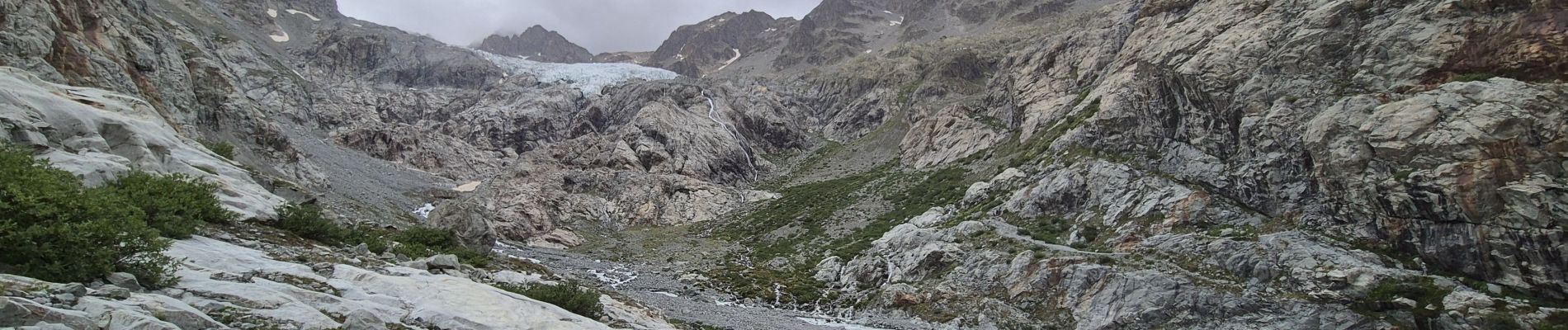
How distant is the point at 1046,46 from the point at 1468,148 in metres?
64.7

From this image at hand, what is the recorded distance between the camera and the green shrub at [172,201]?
13273 millimetres

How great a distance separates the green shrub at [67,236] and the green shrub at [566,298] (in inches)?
300

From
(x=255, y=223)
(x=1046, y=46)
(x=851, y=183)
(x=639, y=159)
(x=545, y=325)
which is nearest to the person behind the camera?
(x=545, y=325)

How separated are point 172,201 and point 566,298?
28.7 ft

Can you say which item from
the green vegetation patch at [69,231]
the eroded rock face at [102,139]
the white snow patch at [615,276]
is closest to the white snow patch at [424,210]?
the white snow patch at [615,276]

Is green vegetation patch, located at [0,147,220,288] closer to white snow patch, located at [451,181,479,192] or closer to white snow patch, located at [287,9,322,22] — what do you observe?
white snow patch, located at [451,181,479,192]

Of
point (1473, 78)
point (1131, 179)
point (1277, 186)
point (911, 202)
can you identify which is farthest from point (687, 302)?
point (1473, 78)

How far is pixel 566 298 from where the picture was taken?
17625 millimetres

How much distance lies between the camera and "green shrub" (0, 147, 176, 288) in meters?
8.78

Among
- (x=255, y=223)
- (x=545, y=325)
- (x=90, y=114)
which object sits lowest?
(x=545, y=325)

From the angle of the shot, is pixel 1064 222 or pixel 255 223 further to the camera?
pixel 1064 222

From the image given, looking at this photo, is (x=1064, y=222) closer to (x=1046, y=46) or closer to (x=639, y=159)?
(x=1046, y=46)

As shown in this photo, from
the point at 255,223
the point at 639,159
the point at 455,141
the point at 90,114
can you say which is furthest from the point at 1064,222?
the point at 455,141

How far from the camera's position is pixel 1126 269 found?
102 ft
